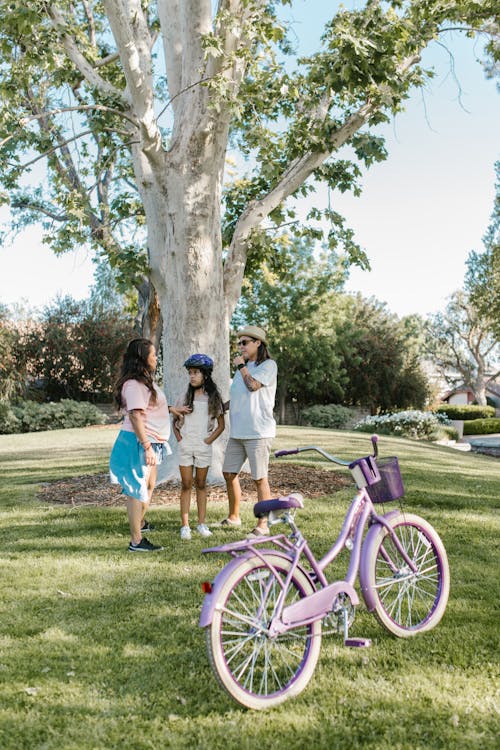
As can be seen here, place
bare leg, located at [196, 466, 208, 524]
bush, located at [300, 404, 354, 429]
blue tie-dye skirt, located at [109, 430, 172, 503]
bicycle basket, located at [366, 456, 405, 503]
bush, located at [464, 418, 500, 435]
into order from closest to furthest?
bicycle basket, located at [366, 456, 405, 503], blue tie-dye skirt, located at [109, 430, 172, 503], bare leg, located at [196, 466, 208, 524], bush, located at [300, 404, 354, 429], bush, located at [464, 418, 500, 435]

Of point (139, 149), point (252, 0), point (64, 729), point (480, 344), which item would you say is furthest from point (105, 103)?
point (480, 344)

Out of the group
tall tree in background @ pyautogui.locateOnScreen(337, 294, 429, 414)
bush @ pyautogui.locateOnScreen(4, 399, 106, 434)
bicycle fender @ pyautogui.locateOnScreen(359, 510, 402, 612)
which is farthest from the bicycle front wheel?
tall tree in background @ pyautogui.locateOnScreen(337, 294, 429, 414)

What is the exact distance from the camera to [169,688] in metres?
3.48

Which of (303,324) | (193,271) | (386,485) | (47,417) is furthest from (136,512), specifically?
(303,324)

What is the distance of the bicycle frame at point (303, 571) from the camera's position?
321 cm

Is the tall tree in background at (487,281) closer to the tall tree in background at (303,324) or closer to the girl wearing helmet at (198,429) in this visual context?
the tall tree in background at (303,324)

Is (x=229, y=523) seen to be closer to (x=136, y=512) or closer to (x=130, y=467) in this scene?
(x=136, y=512)

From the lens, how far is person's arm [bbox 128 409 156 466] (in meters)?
5.73

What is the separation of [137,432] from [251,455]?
1.12m

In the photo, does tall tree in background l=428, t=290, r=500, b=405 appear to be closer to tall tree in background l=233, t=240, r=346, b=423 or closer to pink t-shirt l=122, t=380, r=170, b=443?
tall tree in background l=233, t=240, r=346, b=423

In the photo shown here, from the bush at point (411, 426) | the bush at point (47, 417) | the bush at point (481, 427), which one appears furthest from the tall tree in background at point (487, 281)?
the bush at point (47, 417)

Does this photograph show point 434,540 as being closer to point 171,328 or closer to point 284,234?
point 171,328

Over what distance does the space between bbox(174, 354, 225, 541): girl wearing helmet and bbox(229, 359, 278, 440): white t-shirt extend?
0.26 m

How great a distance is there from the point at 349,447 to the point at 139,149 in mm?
8835
